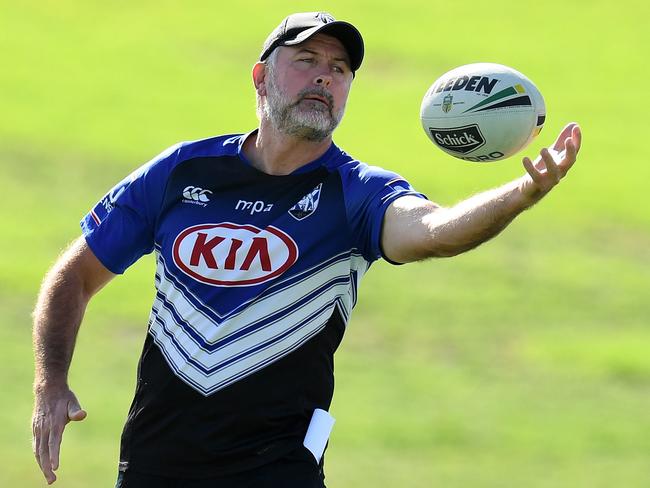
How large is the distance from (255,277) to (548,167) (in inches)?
55.3

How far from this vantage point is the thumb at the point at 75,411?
5900mm

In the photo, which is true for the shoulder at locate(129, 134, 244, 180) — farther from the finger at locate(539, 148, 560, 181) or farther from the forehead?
the finger at locate(539, 148, 560, 181)

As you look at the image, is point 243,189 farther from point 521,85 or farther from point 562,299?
point 562,299

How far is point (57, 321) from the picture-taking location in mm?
6242

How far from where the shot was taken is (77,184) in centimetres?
2634

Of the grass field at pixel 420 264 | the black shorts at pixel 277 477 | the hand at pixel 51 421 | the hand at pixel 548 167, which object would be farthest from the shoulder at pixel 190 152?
the grass field at pixel 420 264

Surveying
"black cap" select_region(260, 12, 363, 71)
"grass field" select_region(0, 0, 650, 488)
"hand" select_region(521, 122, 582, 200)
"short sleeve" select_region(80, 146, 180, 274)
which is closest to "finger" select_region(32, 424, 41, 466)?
"short sleeve" select_region(80, 146, 180, 274)

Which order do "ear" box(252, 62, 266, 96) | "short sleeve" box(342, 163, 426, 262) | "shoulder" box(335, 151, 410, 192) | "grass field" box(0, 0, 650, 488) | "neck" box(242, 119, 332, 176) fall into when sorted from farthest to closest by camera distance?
1. "grass field" box(0, 0, 650, 488)
2. "ear" box(252, 62, 266, 96)
3. "neck" box(242, 119, 332, 176)
4. "shoulder" box(335, 151, 410, 192)
5. "short sleeve" box(342, 163, 426, 262)

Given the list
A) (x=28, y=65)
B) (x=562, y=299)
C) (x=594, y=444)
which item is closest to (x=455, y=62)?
(x=28, y=65)

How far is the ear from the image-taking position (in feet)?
20.7

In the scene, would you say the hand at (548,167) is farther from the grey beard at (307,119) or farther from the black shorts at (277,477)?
the black shorts at (277,477)

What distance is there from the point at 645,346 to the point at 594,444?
4.18 m

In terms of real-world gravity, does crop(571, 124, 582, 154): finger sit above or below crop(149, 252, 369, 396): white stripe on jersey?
above

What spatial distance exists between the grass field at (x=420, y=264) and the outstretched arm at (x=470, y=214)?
819 centimetres
